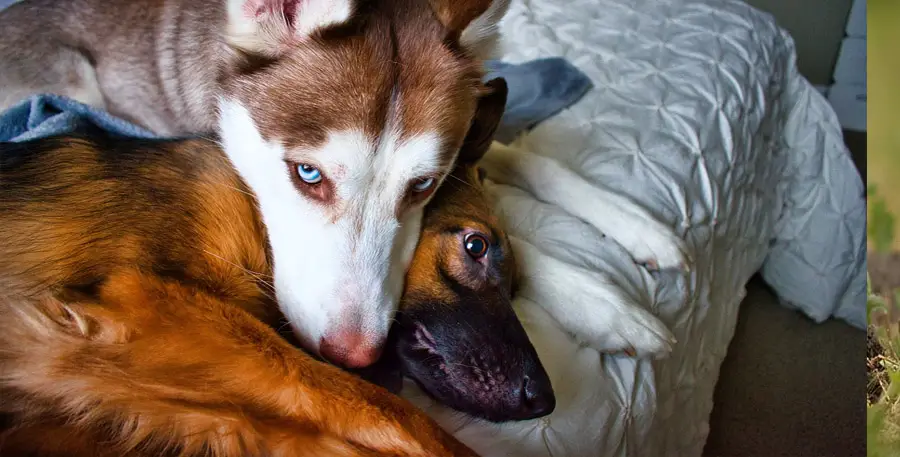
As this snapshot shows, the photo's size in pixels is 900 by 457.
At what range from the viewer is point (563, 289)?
1031 millimetres

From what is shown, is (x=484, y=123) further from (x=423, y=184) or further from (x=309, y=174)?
(x=309, y=174)

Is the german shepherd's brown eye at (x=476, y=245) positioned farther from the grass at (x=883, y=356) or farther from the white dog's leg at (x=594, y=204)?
the grass at (x=883, y=356)

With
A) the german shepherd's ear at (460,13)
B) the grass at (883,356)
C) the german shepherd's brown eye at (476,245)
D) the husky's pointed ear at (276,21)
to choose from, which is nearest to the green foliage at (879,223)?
the grass at (883,356)

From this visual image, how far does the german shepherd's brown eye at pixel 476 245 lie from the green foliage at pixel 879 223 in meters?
0.50

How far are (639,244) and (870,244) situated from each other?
0.46m

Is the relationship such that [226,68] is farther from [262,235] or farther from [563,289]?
[563,289]

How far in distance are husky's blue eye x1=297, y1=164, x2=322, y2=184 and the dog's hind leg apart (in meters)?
0.27

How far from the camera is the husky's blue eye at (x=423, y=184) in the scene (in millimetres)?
919

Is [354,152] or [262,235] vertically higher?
[354,152]

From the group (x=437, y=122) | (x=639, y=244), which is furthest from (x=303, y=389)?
(x=639, y=244)

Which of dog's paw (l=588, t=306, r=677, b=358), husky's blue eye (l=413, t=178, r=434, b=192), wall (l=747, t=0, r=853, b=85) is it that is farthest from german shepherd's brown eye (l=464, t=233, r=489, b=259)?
wall (l=747, t=0, r=853, b=85)

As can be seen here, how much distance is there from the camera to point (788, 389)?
4.19ft

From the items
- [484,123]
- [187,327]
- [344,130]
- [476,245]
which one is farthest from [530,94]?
[187,327]

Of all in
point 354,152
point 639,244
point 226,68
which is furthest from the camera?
point 639,244
